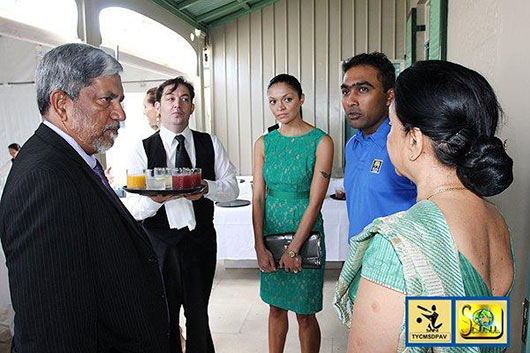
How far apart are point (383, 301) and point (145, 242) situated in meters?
0.72

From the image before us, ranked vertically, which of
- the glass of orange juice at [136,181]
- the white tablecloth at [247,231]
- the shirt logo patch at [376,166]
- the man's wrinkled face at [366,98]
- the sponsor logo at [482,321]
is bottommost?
the white tablecloth at [247,231]

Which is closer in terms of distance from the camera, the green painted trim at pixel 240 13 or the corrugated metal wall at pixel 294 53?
the corrugated metal wall at pixel 294 53

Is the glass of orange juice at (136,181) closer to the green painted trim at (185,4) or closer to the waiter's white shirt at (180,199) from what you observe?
the waiter's white shirt at (180,199)

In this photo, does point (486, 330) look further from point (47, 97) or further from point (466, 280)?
point (47, 97)

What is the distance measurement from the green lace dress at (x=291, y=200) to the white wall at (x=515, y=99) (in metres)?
0.89

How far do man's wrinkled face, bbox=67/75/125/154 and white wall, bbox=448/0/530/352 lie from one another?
1231mm

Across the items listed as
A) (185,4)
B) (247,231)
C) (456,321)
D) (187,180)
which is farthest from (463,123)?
Result: (185,4)

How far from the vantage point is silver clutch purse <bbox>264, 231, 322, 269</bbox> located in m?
2.13

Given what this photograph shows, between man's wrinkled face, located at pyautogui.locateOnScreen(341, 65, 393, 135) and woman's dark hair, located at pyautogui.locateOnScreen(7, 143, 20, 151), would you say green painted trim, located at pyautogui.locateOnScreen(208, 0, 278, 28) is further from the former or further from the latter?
man's wrinkled face, located at pyautogui.locateOnScreen(341, 65, 393, 135)

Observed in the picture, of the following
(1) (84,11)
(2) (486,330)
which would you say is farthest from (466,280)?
(1) (84,11)

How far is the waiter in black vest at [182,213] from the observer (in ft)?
6.75

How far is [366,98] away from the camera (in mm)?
1737

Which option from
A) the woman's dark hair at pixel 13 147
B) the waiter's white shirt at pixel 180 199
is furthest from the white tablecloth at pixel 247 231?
the woman's dark hair at pixel 13 147

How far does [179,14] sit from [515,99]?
13.4ft
